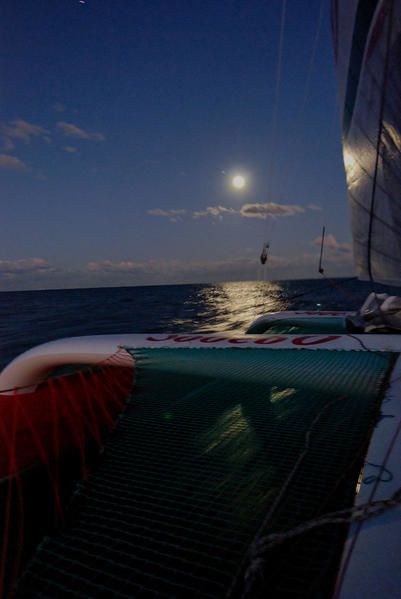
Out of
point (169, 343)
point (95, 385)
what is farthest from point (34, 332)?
point (169, 343)

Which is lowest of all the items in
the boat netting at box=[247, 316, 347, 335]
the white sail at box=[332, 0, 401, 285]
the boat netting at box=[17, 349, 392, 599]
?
the boat netting at box=[17, 349, 392, 599]

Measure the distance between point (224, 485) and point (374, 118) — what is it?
664 cm

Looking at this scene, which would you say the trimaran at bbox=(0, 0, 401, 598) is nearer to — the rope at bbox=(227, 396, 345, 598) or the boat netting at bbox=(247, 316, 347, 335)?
the rope at bbox=(227, 396, 345, 598)

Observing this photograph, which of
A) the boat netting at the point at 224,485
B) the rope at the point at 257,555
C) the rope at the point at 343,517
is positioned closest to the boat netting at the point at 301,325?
the boat netting at the point at 224,485

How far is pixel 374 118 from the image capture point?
19.6 ft

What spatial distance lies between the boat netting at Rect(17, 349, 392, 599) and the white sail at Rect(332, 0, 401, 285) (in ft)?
8.45

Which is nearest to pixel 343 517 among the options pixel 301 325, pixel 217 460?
pixel 217 460

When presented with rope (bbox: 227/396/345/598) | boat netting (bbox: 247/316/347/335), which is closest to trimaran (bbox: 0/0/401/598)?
rope (bbox: 227/396/345/598)

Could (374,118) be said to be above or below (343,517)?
above

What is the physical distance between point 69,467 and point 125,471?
1649 millimetres

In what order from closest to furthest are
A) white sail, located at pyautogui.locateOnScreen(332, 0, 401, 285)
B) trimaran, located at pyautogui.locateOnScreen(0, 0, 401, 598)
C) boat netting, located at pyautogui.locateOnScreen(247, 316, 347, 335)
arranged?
trimaran, located at pyautogui.locateOnScreen(0, 0, 401, 598), white sail, located at pyautogui.locateOnScreen(332, 0, 401, 285), boat netting, located at pyautogui.locateOnScreen(247, 316, 347, 335)

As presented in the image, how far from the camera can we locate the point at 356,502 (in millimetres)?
1571

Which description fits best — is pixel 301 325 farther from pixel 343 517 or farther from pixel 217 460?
pixel 343 517

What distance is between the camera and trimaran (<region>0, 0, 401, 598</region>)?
1.58 metres
